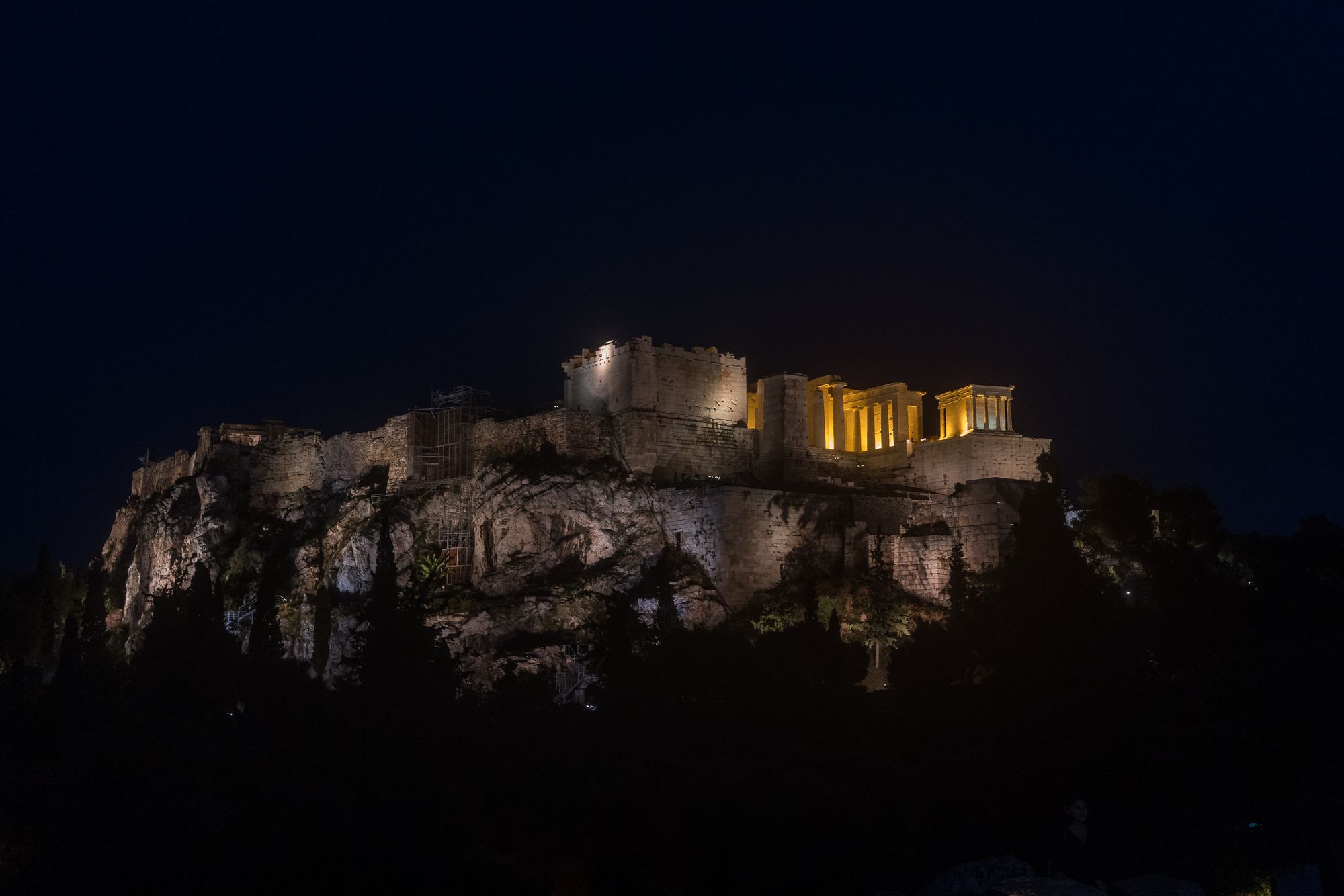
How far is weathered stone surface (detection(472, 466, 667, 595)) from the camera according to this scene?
49594mm

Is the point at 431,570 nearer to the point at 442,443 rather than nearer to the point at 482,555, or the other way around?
the point at 482,555

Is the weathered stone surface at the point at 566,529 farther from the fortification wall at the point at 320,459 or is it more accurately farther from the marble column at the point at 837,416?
the marble column at the point at 837,416

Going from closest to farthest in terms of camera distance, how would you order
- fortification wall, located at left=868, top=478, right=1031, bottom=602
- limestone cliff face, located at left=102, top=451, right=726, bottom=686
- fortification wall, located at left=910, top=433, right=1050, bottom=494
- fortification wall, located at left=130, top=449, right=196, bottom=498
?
1. limestone cliff face, located at left=102, top=451, right=726, bottom=686
2. fortification wall, located at left=868, top=478, right=1031, bottom=602
3. fortification wall, located at left=910, top=433, right=1050, bottom=494
4. fortification wall, located at left=130, top=449, right=196, bottom=498

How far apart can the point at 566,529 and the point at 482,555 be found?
365cm

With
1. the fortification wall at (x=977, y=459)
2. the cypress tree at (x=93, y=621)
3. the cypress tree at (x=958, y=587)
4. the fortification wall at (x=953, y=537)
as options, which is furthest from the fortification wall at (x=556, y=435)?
the cypress tree at (x=93, y=621)

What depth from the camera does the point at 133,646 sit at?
57625 millimetres

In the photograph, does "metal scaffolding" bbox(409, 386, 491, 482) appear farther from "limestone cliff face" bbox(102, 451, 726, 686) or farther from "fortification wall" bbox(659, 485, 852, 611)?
"fortification wall" bbox(659, 485, 852, 611)

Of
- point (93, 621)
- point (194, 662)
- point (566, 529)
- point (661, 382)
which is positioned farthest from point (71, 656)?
point (661, 382)

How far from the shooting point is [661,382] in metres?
56.3

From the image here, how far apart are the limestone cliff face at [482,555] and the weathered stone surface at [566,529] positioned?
0.04 m

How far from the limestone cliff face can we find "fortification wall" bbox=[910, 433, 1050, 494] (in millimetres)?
14426

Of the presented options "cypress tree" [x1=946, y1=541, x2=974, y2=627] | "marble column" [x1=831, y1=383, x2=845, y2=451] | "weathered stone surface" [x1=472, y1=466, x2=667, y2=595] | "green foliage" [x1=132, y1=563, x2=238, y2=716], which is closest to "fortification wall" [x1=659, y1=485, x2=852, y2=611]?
"weathered stone surface" [x1=472, y1=466, x2=667, y2=595]

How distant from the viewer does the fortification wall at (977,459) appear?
188ft

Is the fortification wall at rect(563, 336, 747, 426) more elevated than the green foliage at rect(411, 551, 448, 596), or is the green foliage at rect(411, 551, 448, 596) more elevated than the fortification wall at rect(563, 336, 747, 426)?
the fortification wall at rect(563, 336, 747, 426)
